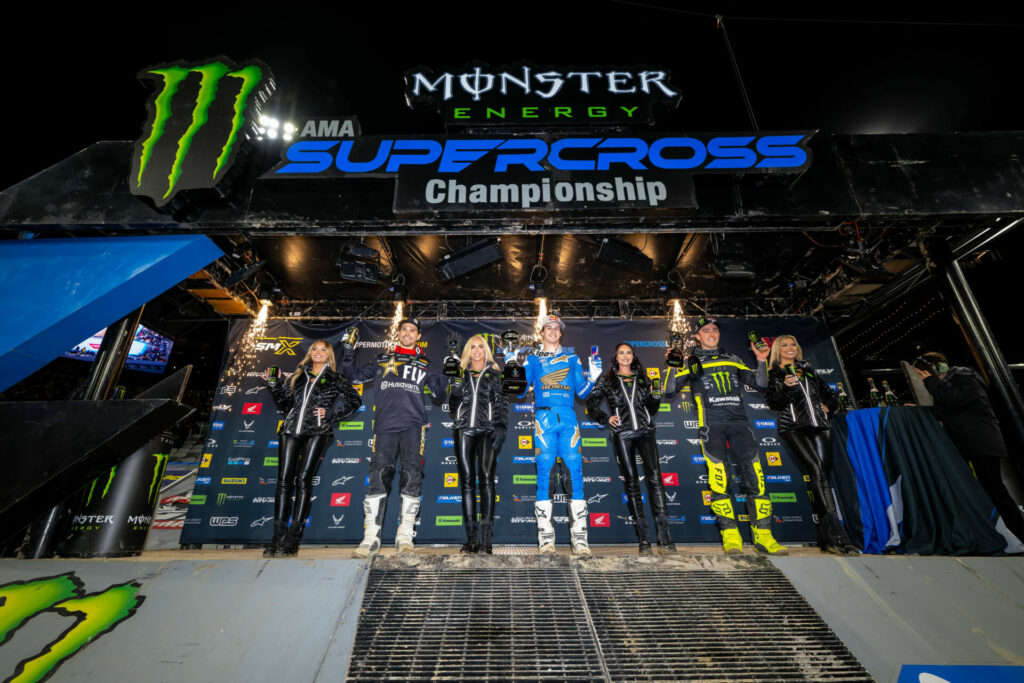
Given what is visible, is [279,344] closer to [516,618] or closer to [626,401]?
[626,401]

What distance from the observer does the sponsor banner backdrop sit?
5383 millimetres

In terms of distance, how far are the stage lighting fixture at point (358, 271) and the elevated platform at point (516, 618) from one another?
11.5 feet

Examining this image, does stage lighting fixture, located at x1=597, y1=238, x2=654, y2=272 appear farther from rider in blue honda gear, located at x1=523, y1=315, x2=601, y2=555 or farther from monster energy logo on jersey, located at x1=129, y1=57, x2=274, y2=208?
monster energy logo on jersey, located at x1=129, y1=57, x2=274, y2=208

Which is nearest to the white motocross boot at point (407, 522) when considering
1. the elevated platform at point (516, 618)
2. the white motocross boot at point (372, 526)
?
Answer: the white motocross boot at point (372, 526)

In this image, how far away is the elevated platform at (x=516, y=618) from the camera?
1912 millimetres

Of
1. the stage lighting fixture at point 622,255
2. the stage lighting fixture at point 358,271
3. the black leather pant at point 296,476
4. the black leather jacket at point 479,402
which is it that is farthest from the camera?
the stage lighting fixture at point 358,271

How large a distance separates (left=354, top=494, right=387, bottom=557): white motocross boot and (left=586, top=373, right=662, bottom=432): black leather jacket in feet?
7.45

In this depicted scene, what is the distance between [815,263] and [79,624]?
8.50 m

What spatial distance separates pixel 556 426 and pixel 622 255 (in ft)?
8.32

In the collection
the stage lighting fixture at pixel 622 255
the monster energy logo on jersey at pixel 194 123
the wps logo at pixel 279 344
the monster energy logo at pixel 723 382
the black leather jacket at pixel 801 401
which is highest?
the monster energy logo on jersey at pixel 194 123

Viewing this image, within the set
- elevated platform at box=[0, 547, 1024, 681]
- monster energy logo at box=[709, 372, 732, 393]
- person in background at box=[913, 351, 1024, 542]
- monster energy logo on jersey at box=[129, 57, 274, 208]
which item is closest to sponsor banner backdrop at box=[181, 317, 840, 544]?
monster energy logo at box=[709, 372, 732, 393]

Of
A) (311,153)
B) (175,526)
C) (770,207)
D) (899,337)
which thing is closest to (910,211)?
(770,207)

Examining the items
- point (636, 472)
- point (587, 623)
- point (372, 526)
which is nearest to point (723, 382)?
point (636, 472)

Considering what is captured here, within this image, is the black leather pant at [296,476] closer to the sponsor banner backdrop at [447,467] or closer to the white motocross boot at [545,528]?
the sponsor banner backdrop at [447,467]
